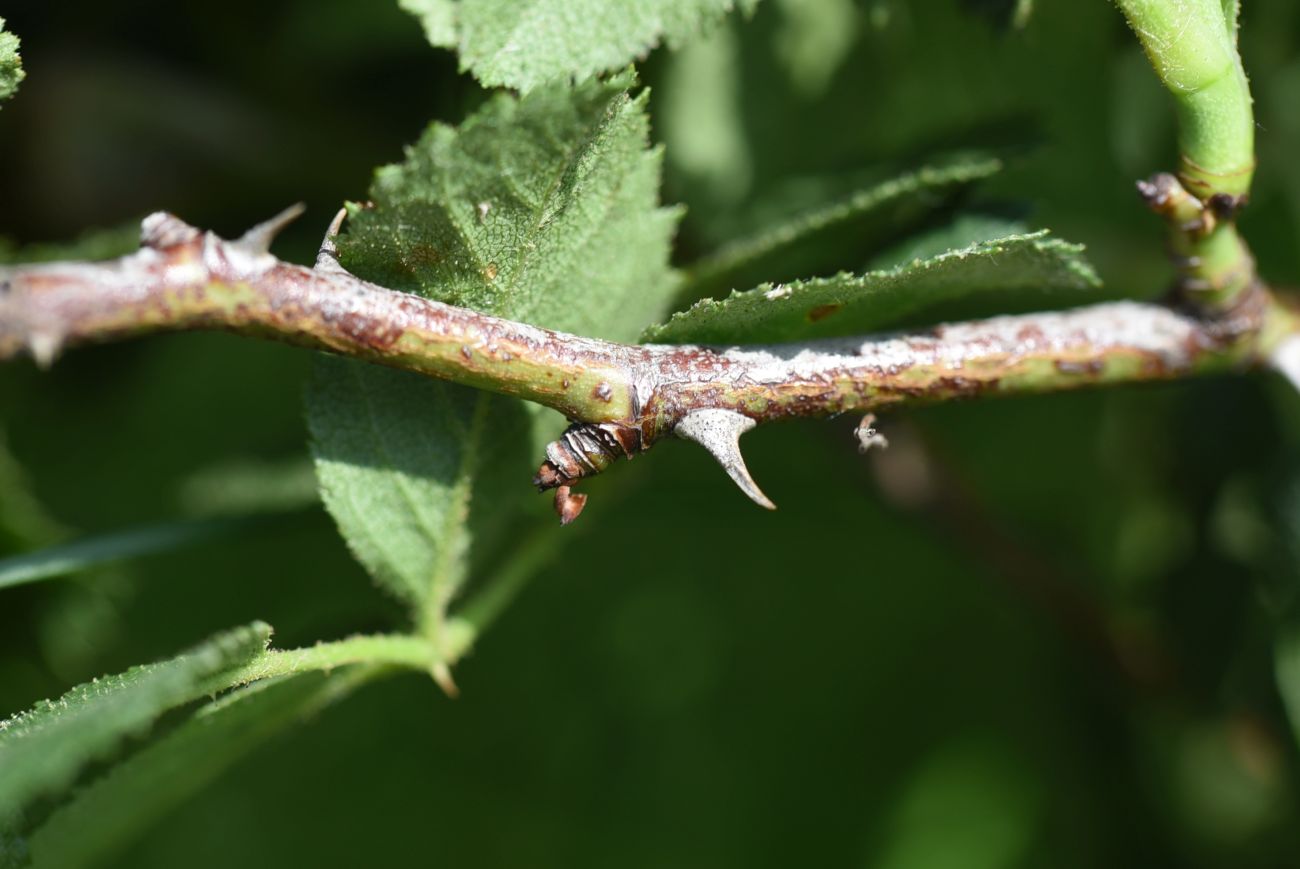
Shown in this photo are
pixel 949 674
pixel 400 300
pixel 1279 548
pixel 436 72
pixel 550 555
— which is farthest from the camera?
pixel 949 674

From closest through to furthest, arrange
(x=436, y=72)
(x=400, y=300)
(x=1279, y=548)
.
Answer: (x=400, y=300) < (x=1279, y=548) < (x=436, y=72)

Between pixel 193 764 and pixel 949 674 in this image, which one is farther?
pixel 949 674

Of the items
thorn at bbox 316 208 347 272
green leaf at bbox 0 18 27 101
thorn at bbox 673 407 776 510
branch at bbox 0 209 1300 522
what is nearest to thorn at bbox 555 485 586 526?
branch at bbox 0 209 1300 522

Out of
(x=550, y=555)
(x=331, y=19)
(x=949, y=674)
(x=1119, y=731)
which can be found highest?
(x=331, y=19)

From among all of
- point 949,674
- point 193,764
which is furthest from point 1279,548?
point 193,764

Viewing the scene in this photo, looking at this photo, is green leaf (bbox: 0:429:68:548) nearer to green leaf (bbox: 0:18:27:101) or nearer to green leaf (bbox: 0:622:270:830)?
green leaf (bbox: 0:622:270:830)

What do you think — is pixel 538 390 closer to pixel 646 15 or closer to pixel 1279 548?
pixel 646 15

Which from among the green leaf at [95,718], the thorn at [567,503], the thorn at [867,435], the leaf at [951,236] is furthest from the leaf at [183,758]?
the leaf at [951,236]
